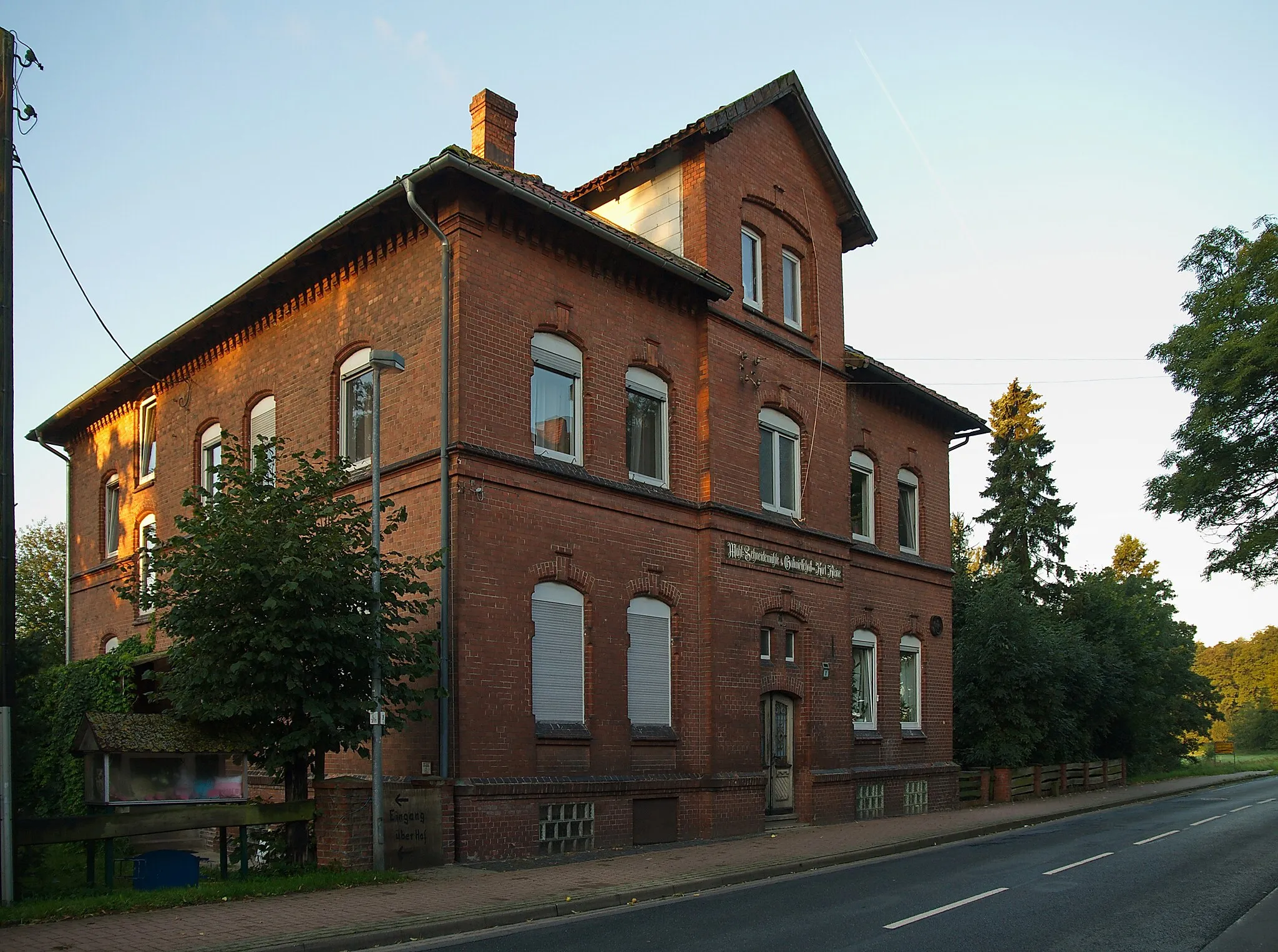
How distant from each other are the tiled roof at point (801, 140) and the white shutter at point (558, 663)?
8.59 m

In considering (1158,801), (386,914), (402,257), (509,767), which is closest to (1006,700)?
(1158,801)

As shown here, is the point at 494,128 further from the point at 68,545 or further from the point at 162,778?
the point at 68,545

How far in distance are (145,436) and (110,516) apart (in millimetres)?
3331

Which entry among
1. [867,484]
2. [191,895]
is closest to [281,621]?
[191,895]

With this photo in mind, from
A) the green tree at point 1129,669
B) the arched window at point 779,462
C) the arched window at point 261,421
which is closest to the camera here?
the arched window at point 261,421

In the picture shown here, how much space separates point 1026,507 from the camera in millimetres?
46469

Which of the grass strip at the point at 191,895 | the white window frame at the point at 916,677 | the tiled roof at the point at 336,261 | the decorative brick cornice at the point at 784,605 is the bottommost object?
the grass strip at the point at 191,895

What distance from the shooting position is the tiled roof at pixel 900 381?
78.7 ft

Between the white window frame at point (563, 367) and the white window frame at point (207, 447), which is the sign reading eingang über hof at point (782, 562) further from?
the white window frame at point (207, 447)

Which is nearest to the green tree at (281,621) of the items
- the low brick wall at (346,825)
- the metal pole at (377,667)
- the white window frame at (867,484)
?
the metal pole at (377,667)

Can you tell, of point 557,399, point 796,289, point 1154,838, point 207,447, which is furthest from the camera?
point 796,289

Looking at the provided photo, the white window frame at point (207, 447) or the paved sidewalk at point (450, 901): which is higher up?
the white window frame at point (207, 447)

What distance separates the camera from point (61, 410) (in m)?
27.6

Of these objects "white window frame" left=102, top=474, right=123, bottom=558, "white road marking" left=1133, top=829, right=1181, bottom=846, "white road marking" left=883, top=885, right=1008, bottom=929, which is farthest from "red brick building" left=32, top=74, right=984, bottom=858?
"white road marking" left=883, top=885, right=1008, bottom=929
